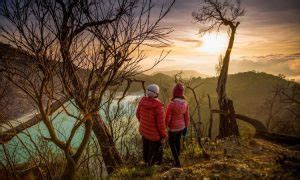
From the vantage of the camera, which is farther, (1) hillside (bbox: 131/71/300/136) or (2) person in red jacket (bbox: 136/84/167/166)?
(1) hillside (bbox: 131/71/300/136)

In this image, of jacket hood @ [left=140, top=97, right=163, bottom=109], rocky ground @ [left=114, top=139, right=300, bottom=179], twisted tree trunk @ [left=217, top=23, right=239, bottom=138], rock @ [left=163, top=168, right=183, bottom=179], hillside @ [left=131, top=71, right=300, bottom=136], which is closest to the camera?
rocky ground @ [left=114, top=139, right=300, bottom=179]

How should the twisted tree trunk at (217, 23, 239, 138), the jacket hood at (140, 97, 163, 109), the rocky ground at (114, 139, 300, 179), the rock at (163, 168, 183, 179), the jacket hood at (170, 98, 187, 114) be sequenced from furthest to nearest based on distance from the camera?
the twisted tree trunk at (217, 23, 239, 138) < the jacket hood at (170, 98, 187, 114) < the jacket hood at (140, 97, 163, 109) < the rock at (163, 168, 183, 179) < the rocky ground at (114, 139, 300, 179)

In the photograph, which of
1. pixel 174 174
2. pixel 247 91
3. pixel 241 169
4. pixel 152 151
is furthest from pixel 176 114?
pixel 247 91

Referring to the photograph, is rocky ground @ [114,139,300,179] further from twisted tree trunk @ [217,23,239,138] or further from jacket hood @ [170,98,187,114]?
twisted tree trunk @ [217,23,239,138]

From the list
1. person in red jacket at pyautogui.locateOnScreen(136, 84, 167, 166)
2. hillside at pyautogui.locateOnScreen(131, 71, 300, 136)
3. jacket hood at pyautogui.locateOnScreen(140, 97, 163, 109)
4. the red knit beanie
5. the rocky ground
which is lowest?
hillside at pyautogui.locateOnScreen(131, 71, 300, 136)

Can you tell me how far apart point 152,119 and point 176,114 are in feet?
1.85

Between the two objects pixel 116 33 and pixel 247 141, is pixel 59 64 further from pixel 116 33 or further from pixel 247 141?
pixel 247 141

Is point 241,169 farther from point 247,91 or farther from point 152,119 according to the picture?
point 247,91

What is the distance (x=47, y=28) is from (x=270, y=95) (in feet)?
228

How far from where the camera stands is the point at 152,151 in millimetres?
5426

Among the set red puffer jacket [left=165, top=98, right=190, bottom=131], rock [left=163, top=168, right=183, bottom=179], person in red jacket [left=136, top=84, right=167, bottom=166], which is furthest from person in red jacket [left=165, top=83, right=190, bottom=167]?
rock [left=163, top=168, right=183, bottom=179]

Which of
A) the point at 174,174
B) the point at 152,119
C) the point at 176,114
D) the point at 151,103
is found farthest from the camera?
the point at 176,114

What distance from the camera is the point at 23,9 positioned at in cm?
305

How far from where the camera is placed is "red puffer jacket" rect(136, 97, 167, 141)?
504cm
